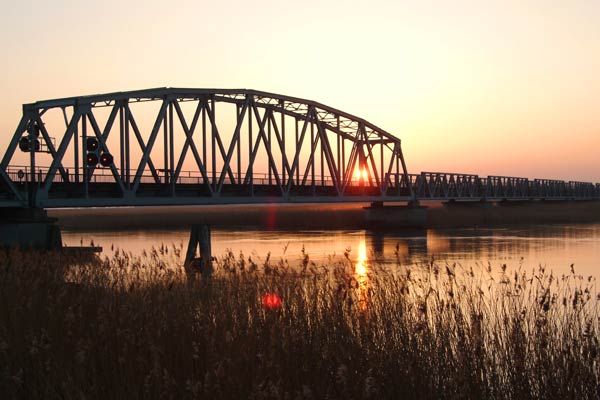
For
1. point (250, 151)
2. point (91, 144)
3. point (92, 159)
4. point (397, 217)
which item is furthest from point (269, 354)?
point (397, 217)

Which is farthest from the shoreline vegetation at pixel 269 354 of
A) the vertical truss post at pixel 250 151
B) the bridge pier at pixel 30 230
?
the vertical truss post at pixel 250 151

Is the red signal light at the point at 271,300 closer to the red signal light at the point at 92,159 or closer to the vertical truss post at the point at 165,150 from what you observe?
the red signal light at the point at 92,159

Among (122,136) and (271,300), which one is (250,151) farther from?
(271,300)

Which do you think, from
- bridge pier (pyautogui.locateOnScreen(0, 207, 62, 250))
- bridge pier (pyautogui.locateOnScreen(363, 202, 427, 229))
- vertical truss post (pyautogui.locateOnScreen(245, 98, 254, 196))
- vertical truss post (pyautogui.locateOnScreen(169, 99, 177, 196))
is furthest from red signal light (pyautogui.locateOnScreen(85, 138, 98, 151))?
bridge pier (pyautogui.locateOnScreen(363, 202, 427, 229))

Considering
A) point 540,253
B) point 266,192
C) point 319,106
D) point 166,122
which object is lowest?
point 540,253

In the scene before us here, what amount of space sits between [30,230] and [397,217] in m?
60.7

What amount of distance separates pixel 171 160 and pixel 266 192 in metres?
12.0

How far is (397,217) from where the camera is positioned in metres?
90.2

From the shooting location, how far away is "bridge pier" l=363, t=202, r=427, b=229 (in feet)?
295

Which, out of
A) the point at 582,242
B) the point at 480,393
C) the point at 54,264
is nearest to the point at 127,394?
the point at 480,393

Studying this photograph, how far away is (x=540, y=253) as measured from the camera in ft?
147

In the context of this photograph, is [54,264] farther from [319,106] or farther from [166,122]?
[319,106]

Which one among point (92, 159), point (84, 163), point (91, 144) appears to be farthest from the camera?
point (84, 163)

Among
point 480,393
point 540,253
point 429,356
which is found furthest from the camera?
point 540,253
